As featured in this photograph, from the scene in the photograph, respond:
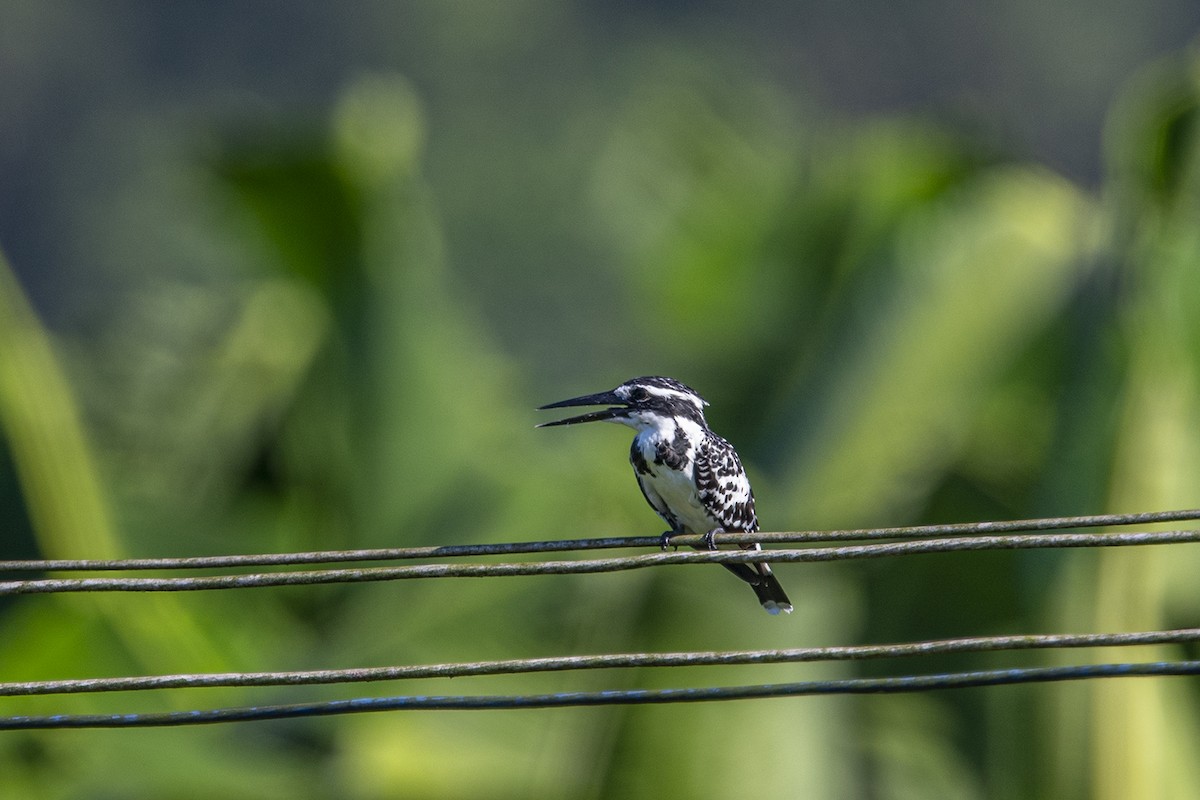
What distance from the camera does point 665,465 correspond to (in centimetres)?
754

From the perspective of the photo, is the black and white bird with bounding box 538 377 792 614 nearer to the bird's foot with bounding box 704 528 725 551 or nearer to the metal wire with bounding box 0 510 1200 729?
the bird's foot with bounding box 704 528 725 551

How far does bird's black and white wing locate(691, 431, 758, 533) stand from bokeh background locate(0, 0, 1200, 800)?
2556mm

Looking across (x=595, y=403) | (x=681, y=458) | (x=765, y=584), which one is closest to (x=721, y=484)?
(x=681, y=458)

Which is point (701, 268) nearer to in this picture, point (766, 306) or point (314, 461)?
point (766, 306)

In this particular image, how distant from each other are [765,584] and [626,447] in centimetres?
718

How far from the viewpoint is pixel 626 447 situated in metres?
15.1

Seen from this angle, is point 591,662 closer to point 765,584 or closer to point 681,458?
point 681,458

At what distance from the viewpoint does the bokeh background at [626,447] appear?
10.9m

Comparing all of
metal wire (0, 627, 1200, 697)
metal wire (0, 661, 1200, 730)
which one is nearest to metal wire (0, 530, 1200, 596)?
metal wire (0, 627, 1200, 697)

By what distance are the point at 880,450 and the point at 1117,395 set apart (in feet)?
7.66

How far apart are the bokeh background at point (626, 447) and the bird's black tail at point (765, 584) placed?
226cm

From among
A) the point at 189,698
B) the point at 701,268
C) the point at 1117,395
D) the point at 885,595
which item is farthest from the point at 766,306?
the point at 189,698

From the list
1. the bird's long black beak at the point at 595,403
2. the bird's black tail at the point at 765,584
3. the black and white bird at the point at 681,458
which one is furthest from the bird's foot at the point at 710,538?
the bird's long black beak at the point at 595,403

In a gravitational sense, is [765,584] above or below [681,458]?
below
